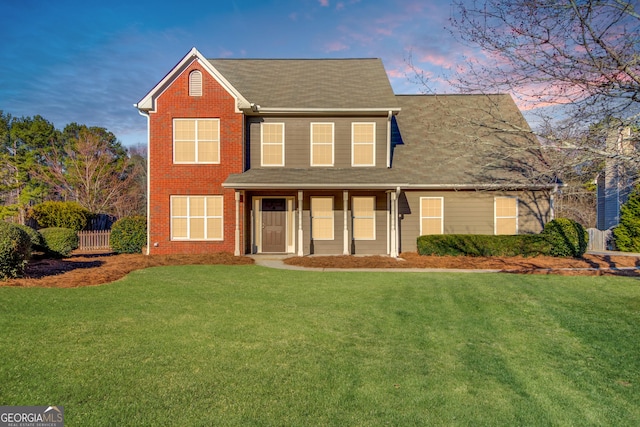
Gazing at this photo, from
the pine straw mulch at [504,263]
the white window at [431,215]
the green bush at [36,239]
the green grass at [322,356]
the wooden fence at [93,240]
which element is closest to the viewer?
the green grass at [322,356]

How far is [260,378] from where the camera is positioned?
4422mm

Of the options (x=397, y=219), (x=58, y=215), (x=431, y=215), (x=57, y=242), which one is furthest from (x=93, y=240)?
(x=431, y=215)

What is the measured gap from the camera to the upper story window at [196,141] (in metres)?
16.6

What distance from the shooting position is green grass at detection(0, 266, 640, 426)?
3.77 meters

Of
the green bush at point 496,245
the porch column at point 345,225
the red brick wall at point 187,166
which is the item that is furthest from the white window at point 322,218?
the green bush at point 496,245

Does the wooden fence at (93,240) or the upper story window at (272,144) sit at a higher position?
the upper story window at (272,144)

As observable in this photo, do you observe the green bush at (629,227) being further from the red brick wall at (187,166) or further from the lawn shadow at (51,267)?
the lawn shadow at (51,267)

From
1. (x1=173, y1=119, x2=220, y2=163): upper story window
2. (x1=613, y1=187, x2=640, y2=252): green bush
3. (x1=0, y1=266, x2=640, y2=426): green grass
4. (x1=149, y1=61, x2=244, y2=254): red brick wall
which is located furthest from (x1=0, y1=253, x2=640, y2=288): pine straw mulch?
(x1=613, y1=187, x2=640, y2=252): green bush

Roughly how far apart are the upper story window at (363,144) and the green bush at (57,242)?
39.9ft

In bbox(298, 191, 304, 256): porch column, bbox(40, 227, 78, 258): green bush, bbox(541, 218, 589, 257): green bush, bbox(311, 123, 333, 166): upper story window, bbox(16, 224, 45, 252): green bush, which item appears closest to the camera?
bbox(16, 224, 45, 252): green bush

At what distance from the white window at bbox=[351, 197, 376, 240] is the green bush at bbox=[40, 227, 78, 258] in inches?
464

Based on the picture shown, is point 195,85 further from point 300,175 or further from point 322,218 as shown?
point 322,218

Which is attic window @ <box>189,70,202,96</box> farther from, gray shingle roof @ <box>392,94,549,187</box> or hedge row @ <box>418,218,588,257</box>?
hedge row @ <box>418,218,588,257</box>

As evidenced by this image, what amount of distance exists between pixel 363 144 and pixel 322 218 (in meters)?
3.71
